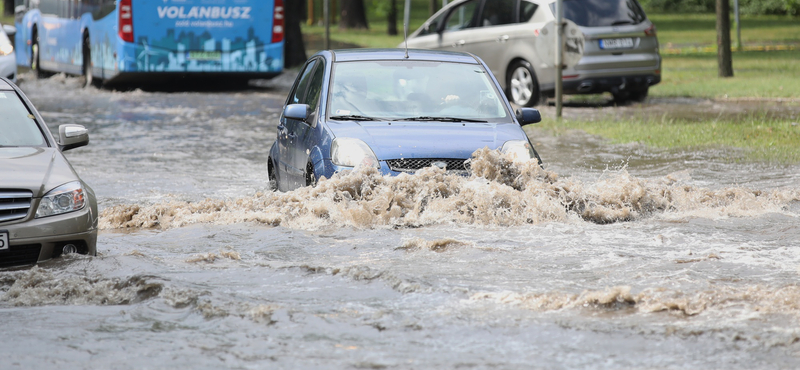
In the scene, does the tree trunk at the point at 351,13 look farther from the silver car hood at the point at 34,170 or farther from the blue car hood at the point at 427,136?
the silver car hood at the point at 34,170

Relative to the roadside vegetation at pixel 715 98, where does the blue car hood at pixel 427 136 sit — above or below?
above

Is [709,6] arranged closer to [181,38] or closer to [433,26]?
[433,26]

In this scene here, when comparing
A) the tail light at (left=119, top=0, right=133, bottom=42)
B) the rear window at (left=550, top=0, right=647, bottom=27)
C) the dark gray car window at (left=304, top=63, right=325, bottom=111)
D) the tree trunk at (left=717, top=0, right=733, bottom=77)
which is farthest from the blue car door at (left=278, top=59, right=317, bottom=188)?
the tree trunk at (left=717, top=0, right=733, bottom=77)

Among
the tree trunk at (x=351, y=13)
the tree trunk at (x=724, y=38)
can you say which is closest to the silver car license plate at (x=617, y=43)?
the tree trunk at (x=724, y=38)

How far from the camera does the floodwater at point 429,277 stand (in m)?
4.75

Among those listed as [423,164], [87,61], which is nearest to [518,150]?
[423,164]

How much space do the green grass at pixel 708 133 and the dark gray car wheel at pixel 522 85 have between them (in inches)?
72.0

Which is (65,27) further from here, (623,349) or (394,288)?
(623,349)

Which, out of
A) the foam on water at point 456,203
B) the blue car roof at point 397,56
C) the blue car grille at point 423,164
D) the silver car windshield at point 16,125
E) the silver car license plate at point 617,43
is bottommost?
the foam on water at point 456,203

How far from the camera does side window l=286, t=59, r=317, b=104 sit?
9.76 m

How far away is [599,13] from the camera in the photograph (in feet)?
56.7

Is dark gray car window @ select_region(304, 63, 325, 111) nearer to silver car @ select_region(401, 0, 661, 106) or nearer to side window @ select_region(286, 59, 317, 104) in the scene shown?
side window @ select_region(286, 59, 317, 104)

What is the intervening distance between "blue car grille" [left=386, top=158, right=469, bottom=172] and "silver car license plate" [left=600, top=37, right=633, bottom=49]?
973 cm

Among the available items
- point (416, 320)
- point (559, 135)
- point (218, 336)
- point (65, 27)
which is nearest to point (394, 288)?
point (416, 320)
